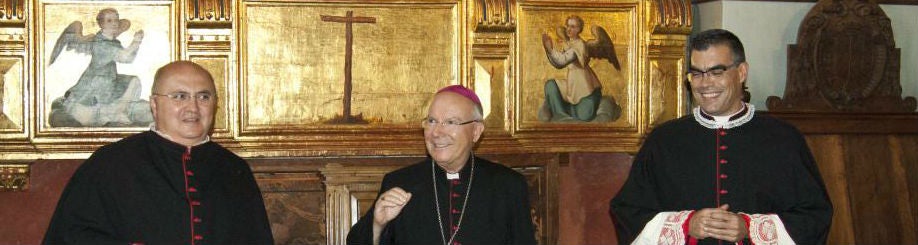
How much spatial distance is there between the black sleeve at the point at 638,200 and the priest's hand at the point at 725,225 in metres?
0.31

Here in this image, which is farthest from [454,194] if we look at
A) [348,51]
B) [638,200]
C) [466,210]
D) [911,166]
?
[911,166]

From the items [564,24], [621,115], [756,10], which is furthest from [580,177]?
[756,10]

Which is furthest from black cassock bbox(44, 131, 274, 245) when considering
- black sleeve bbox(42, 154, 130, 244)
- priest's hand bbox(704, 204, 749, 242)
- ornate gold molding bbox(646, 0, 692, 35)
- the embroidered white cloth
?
ornate gold molding bbox(646, 0, 692, 35)

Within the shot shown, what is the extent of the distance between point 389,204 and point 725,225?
1.33m

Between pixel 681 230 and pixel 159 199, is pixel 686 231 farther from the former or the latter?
pixel 159 199

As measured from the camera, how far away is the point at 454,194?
489cm

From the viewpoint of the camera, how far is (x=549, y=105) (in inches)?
291

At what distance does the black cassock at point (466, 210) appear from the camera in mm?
4809

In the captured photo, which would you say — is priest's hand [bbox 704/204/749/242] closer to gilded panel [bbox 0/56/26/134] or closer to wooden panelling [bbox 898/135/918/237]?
wooden panelling [bbox 898/135/918/237]

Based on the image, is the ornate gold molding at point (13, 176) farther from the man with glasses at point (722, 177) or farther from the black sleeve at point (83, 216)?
the man with glasses at point (722, 177)

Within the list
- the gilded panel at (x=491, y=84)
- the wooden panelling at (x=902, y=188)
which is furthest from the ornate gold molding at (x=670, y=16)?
the wooden panelling at (x=902, y=188)

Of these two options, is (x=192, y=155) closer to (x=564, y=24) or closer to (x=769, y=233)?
(x=769, y=233)

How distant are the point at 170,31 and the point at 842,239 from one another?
180 inches

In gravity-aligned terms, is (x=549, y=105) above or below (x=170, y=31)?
below
